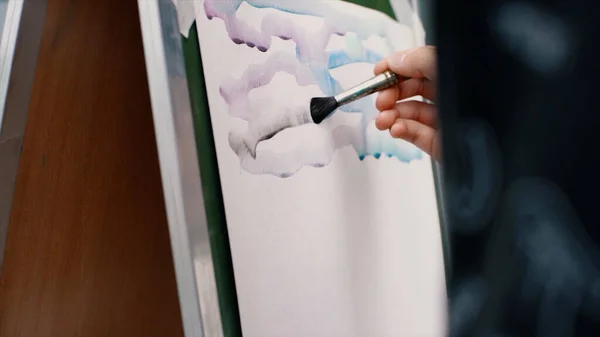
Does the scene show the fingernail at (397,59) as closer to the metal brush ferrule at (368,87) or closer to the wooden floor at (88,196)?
the metal brush ferrule at (368,87)

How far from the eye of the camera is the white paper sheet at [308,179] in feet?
1.78

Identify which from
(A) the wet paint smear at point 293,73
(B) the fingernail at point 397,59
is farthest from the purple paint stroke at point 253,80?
(B) the fingernail at point 397,59

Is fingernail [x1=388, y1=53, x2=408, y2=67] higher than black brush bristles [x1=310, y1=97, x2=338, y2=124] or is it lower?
higher

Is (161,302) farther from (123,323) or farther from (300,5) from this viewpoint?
(300,5)

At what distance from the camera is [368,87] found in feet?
2.08

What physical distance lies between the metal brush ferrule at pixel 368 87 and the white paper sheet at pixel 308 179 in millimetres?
39

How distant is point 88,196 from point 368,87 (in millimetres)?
366

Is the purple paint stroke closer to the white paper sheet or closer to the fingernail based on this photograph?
the white paper sheet

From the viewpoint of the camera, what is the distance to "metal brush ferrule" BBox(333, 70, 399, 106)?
627 mm

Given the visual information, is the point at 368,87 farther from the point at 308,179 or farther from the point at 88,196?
the point at 88,196

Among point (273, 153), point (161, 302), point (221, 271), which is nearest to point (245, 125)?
point (273, 153)

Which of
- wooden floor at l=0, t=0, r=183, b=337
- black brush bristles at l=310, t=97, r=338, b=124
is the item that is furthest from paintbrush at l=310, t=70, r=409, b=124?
wooden floor at l=0, t=0, r=183, b=337

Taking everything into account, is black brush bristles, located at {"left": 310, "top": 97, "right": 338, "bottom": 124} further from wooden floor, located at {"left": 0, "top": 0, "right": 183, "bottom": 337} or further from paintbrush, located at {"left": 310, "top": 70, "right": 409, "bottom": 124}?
wooden floor, located at {"left": 0, "top": 0, "right": 183, "bottom": 337}

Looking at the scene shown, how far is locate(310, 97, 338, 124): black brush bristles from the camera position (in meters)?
0.62
